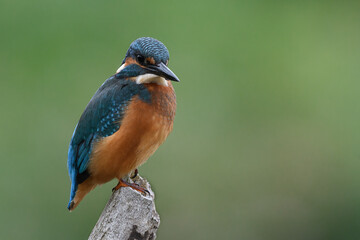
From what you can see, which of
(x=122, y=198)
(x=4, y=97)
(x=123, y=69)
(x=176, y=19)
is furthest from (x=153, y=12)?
(x=122, y=198)

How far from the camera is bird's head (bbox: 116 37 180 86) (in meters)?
3.40

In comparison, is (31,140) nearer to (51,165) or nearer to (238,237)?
(51,165)

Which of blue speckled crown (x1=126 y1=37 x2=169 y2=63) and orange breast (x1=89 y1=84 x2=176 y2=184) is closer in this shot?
blue speckled crown (x1=126 y1=37 x2=169 y2=63)

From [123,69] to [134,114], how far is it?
0.93 ft

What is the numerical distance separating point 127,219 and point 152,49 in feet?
3.25

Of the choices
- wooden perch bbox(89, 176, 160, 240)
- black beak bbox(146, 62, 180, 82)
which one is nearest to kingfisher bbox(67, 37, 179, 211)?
black beak bbox(146, 62, 180, 82)

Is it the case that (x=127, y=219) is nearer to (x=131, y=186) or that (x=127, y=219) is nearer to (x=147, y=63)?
(x=131, y=186)

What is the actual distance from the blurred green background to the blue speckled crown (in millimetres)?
2206

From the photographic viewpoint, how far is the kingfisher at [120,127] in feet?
11.9

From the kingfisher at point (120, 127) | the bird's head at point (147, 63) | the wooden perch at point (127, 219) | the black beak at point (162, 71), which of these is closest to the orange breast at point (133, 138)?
the kingfisher at point (120, 127)

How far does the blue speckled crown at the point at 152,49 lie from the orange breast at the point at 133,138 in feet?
0.88

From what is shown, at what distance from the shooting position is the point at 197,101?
678 cm

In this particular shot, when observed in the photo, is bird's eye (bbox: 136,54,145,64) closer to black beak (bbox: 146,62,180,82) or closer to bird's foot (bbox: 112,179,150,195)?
black beak (bbox: 146,62,180,82)

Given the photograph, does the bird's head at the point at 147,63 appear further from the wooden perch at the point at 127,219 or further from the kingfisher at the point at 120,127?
the wooden perch at the point at 127,219
